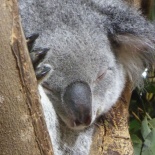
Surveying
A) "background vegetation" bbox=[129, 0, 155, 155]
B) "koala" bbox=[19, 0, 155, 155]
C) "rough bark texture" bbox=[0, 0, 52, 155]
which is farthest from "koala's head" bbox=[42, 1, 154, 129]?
"rough bark texture" bbox=[0, 0, 52, 155]

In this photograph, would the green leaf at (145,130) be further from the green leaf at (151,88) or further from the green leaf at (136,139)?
the green leaf at (151,88)

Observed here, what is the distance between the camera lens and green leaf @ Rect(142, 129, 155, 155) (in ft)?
8.03

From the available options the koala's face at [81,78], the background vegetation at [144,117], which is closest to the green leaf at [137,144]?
the background vegetation at [144,117]

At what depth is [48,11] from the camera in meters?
2.13

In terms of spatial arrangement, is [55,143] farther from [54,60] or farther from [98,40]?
[98,40]

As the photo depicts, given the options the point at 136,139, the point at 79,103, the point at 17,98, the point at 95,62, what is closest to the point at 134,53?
the point at 95,62

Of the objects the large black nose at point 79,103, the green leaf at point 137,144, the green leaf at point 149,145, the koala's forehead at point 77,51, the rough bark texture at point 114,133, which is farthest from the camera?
the green leaf at point 137,144

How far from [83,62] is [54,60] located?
12cm

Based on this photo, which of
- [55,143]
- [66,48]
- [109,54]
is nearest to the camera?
[55,143]

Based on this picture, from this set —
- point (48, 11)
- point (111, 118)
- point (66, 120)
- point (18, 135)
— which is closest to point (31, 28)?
point (48, 11)

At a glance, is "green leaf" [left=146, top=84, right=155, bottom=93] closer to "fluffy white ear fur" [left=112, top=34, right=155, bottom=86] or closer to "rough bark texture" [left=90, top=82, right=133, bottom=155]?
"fluffy white ear fur" [left=112, top=34, right=155, bottom=86]

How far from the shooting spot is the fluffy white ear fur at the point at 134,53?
2281 millimetres

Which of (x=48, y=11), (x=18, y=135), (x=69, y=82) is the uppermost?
(x=18, y=135)

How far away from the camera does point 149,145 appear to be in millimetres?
2465
